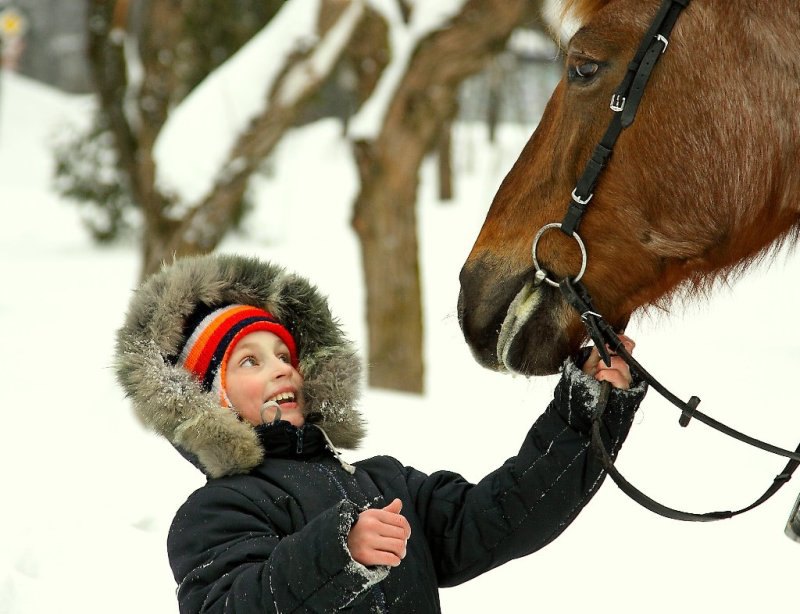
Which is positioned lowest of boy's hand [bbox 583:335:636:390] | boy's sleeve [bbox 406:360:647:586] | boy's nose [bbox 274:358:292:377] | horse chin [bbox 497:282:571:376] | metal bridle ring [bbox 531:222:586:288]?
boy's sleeve [bbox 406:360:647:586]

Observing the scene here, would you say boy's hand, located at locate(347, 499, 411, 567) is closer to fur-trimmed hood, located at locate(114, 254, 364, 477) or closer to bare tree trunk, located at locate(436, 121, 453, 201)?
fur-trimmed hood, located at locate(114, 254, 364, 477)

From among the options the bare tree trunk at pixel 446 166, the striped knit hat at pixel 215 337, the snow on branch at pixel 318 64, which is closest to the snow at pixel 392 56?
the snow on branch at pixel 318 64

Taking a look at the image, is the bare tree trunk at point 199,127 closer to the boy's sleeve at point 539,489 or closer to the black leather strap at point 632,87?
the boy's sleeve at point 539,489

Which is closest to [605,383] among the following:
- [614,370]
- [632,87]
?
[614,370]

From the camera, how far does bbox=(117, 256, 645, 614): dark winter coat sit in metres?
1.77

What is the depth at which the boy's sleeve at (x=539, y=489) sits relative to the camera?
6.26 feet

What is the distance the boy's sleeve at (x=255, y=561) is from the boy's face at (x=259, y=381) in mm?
209

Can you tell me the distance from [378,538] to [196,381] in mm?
647

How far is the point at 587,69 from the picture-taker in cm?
186

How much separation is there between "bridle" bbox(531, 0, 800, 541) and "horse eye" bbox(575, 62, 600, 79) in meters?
0.08

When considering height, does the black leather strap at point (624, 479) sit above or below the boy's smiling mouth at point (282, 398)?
below

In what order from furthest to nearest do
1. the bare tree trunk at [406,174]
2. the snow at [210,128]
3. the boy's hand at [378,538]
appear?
the bare tree trunk at [406,174]
the snow at [210,128]
the boy's hand at [378,538]

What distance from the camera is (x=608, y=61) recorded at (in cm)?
185

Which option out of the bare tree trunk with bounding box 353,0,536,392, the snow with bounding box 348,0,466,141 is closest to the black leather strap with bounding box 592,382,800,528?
the bare tree trunk with bounding box 353,0,536,392
